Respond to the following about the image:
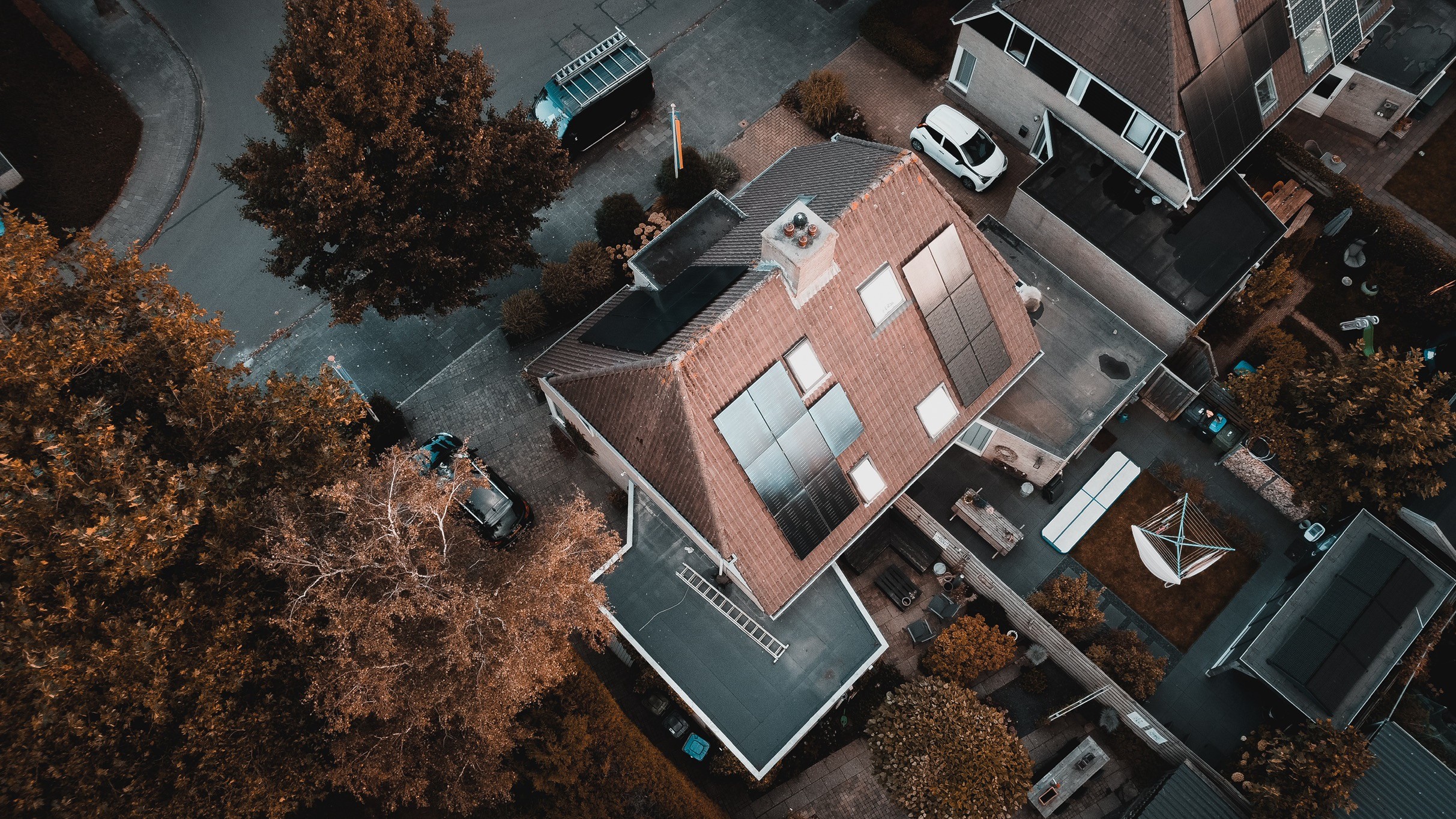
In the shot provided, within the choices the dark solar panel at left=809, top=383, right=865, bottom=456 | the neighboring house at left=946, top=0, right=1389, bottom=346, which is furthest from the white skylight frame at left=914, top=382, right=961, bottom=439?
the neighboring house at left=946, top=0, right=1389, bottom=346

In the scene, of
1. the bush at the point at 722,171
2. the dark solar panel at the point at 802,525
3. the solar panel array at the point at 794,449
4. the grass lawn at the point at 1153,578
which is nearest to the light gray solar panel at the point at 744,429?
the solar panel array at the point at 794,449

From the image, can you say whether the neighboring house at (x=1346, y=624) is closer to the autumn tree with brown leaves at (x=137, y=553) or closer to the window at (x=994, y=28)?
the window at (x=994, y=28)

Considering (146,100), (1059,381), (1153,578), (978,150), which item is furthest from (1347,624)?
(146,100)

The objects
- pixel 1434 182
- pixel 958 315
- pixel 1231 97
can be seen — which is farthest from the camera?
pixel 1434 182

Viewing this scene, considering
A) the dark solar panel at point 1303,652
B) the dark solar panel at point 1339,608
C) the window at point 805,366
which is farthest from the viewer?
the dark solar panel at point 1339,608

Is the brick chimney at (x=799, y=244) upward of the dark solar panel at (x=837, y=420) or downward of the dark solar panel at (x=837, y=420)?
upward

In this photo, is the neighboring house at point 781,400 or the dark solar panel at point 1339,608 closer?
the neighboring house at point 781,400

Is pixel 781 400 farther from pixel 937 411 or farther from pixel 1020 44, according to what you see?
pixel 1020 44
